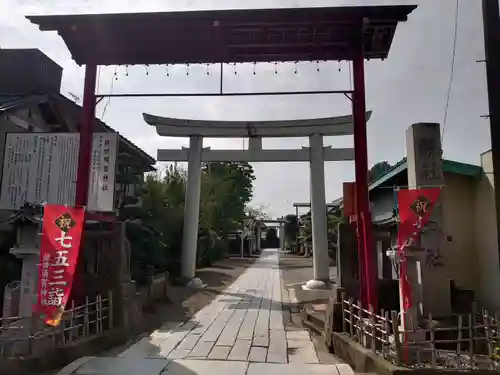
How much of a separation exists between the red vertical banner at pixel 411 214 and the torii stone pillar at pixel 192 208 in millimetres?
13271

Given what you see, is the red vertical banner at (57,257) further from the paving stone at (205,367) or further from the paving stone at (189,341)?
the paving stone at (189,341)

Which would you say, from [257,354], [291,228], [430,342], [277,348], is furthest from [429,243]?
[291,228]

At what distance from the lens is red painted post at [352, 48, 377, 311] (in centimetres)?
821

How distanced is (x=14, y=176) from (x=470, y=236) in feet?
35.2

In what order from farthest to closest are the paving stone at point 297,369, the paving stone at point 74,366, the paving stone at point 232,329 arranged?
the paving stone at point 232,329, the paving stone at point 297,369, the paving stone at point 74,366

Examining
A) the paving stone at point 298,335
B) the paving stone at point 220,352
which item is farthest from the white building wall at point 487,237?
the paving stone at point 220,352

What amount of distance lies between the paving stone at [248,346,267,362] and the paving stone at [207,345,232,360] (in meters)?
0.44

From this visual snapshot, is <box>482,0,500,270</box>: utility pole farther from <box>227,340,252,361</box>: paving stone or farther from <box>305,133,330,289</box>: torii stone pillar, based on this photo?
<box>305,133,330,289</box>: torii stone pillar

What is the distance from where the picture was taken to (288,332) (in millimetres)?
10336

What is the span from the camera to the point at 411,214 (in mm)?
7207

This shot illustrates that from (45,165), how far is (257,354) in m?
6.25

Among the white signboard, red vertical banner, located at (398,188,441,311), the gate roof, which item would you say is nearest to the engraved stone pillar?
red vertical banner, located at (398,188,441,311)

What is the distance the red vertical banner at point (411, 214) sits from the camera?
7.17 metres

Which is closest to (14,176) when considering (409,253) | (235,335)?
(235,335)
